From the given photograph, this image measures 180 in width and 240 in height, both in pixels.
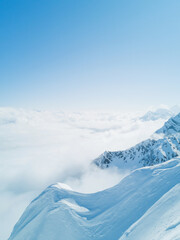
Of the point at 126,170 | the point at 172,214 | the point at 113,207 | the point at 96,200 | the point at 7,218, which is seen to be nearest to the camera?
the point at 172,214

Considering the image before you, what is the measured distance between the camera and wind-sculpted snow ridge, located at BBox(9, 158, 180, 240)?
1143 cm

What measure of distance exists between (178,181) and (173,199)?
3053mm

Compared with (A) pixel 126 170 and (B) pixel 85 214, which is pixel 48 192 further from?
(A) pixel 126 170

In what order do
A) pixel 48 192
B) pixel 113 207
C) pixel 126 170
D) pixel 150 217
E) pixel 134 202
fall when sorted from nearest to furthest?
pixel 150 217 < pixel 134 202 < pixel 113 207 < pixel 48 192 < pixel 126 170

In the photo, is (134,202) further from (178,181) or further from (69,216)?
(69,216)

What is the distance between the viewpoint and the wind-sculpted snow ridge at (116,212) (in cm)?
1143

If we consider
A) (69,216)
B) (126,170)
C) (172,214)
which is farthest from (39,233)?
(126,170)

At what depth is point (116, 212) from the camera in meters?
15.0

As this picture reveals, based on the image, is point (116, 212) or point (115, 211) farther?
point (115, 211)

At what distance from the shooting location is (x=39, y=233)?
14.3 meters

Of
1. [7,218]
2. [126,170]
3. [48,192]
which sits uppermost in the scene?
[48,192]

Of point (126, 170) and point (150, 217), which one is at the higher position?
point (150, 217)

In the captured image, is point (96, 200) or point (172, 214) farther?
point (96, 200)

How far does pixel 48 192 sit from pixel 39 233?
6.62 meters
